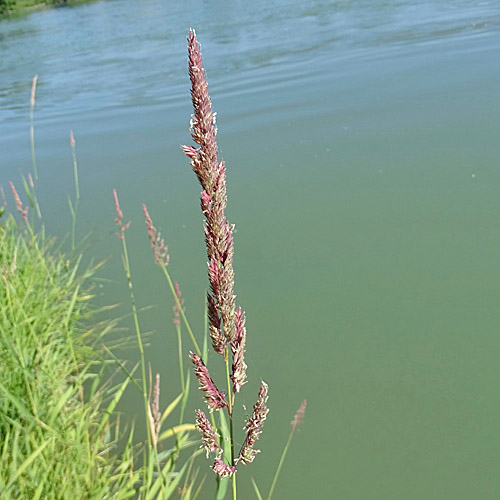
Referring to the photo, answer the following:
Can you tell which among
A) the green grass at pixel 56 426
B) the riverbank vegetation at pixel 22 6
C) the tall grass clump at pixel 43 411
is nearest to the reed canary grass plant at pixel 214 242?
the green grass at pixel 56 426

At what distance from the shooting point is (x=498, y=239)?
326 centimetres

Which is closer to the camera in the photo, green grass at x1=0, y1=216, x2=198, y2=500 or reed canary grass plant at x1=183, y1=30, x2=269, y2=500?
reed canary grass plant at x1=183, y1=30, x2=269, y2=500

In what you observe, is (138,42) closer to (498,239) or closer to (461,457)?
(498,239)

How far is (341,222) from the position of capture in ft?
12.3

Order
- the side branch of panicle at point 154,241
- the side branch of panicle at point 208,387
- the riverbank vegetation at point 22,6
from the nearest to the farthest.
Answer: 1. the side branch of panicle at point 208,387
2. the side branch of panicle at point 154,241
3. the riverbank vegetation at point 22,6

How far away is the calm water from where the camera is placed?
2.25 m

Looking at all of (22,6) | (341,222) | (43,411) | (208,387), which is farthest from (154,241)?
(22,6)

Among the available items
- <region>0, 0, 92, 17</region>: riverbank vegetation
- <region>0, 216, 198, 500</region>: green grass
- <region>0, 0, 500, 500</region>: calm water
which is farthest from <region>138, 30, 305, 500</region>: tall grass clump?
<region>0, 0, 92, 17</region>: riverbank vegetation

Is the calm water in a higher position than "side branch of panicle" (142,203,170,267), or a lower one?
lower

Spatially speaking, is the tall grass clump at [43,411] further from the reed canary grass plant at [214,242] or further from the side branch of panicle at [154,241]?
the reed canary grass plant at [214,242]

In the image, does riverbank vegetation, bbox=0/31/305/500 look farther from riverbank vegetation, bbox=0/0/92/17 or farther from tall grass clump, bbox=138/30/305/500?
riverbank vegetation, bbox=0/0/92/17

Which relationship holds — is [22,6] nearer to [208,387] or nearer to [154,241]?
[154,241]

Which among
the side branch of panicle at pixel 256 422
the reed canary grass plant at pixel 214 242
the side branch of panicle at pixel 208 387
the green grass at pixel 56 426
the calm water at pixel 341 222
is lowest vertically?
the calm water at pixel 341 222

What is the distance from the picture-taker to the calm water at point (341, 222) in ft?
7.39
